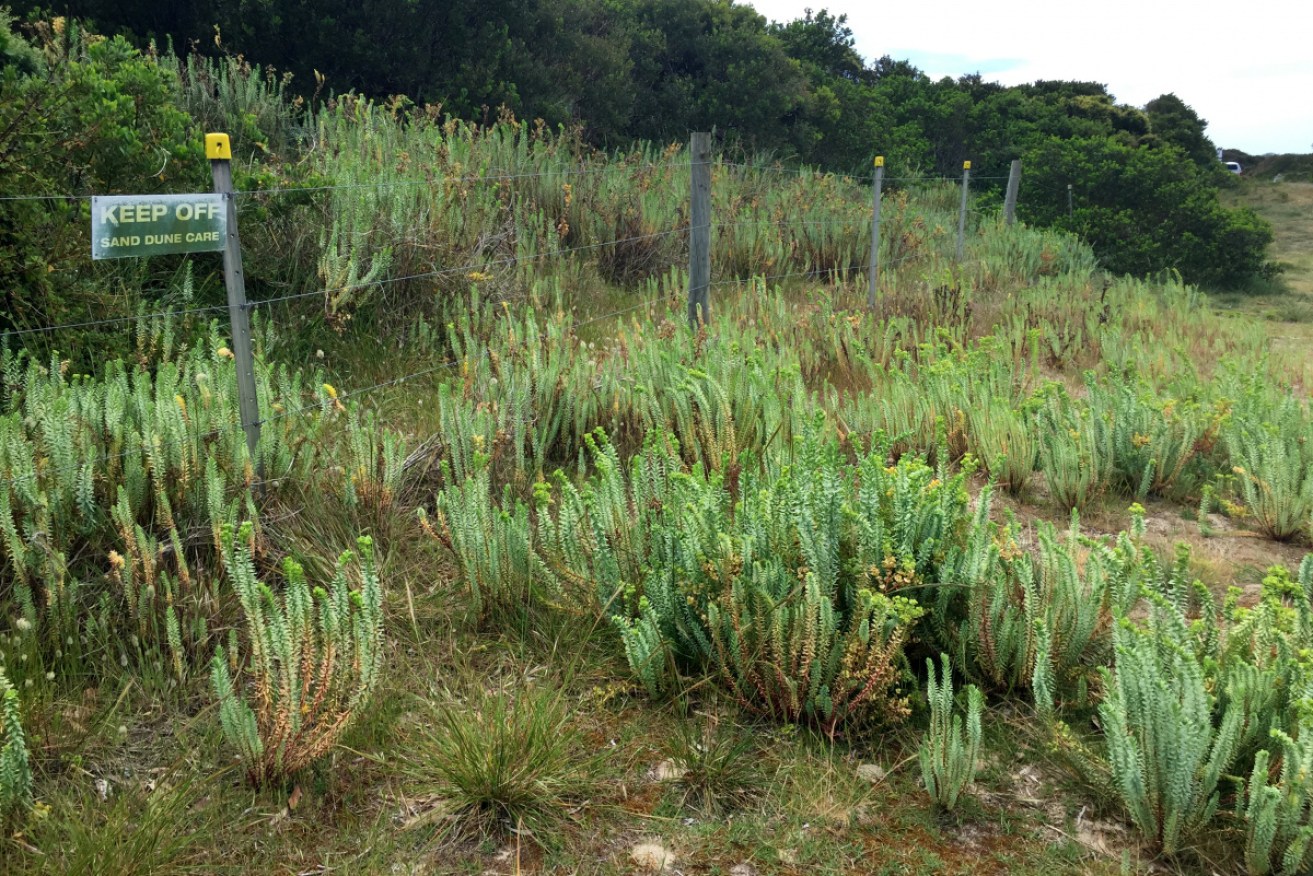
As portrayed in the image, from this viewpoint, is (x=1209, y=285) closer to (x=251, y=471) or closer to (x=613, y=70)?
(x=613, y=70)

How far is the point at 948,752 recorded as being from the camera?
2.35 metres

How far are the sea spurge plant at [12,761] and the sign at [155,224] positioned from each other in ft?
4.57

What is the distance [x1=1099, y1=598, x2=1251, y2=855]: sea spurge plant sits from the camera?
2.16 metres

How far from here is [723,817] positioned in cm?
238

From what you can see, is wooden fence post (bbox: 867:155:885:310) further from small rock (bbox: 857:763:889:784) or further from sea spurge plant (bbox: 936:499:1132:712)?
small rock (bbox: 857:763:889:784)

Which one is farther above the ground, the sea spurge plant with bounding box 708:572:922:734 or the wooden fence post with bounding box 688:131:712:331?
the wooden fence post with bounding box 688:131:712:331

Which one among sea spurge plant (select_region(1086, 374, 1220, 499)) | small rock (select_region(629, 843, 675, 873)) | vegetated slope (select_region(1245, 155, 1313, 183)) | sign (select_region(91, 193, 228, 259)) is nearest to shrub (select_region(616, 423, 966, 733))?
small rock (select_region(629, 843, 675, 873))

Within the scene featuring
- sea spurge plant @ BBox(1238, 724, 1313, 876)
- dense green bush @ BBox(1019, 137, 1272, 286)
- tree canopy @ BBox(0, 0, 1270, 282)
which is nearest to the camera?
sea spurge plant @ BBox(1238, 724, 1313, 876)

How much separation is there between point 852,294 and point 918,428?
3981mm

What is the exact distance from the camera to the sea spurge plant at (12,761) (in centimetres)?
208

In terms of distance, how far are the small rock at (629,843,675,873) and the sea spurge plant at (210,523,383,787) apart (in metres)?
0.78

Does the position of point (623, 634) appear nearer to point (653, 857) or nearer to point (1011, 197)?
point (653, 857)

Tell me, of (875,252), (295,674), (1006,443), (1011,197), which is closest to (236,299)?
(295,674)

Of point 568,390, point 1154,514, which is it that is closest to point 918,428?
point 1154,514
